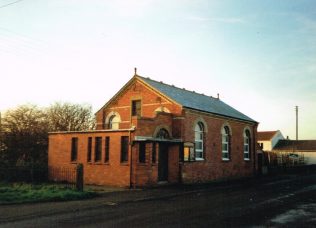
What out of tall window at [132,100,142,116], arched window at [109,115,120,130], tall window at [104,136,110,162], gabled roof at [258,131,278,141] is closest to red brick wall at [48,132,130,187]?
tall window at [104,136,110,162]

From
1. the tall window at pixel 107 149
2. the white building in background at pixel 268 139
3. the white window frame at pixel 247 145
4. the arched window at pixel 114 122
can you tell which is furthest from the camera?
the white building in background at pixel 268 139

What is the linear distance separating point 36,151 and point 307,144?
5681 centimetres

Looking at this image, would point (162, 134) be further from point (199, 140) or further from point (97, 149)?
point (97, 149)

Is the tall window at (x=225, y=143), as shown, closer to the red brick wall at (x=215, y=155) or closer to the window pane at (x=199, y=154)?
the red brick wall at (x=215, y=155)

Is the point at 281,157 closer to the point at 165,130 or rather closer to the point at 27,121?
the point at 165,130

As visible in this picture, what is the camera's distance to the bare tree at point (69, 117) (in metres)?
42.7

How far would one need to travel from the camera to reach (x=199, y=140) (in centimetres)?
2622

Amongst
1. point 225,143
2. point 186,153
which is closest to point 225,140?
point 225,143

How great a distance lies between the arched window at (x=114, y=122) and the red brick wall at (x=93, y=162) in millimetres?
4336

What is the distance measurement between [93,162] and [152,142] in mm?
4619

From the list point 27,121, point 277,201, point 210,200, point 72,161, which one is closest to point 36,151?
point 27,121

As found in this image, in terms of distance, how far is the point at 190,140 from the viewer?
81.0 ft

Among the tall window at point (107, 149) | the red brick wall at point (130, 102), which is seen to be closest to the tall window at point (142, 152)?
the tall window at point (107, 149)

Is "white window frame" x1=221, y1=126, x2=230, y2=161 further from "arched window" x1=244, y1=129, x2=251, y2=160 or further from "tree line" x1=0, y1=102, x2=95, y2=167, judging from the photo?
"tree line" x1=0, y1=102, x2=95, y2=167
